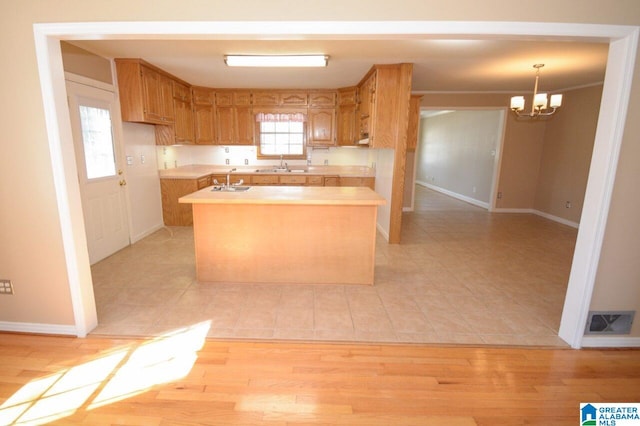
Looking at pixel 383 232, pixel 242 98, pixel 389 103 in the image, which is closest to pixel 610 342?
pixel 383 232

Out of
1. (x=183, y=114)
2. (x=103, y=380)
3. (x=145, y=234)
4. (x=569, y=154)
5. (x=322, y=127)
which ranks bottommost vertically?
(x=103, y=380)

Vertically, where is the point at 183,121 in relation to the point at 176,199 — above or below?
above

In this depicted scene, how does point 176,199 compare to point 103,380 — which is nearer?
point 103,380

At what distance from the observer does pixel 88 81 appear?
3.54 meters

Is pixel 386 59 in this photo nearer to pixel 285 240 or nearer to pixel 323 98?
pixel 323 98

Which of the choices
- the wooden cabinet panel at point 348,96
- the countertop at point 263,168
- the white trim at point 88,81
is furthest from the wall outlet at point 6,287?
the wooden cabinet panel at point 348,96

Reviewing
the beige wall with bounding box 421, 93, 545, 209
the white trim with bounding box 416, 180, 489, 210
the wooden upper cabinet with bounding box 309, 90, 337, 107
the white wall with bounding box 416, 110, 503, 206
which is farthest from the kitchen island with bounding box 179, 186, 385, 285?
the white trim with bounding box 416, 180, 489, 210

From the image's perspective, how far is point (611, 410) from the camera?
1.75 meters

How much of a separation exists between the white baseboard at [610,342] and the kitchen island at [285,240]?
1726 mm

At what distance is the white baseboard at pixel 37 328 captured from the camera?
2.32 metres

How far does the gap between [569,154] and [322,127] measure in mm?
4607

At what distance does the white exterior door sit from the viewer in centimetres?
347

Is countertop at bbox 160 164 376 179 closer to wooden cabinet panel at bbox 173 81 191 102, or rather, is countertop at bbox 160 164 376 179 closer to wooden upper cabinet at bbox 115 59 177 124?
wooden cabinet panel at bbox 173 81 191 102

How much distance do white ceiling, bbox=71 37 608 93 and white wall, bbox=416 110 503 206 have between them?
65.2 inches
